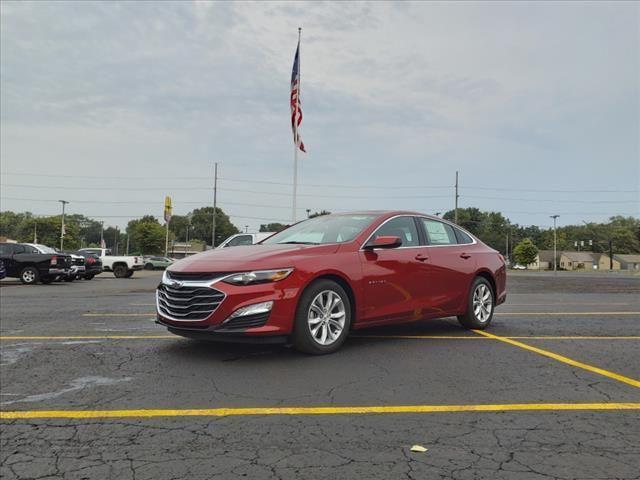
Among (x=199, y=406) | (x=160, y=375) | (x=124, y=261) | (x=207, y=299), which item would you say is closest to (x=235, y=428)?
(x=199, y=406)

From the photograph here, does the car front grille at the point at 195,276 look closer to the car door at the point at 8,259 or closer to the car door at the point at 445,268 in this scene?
the car door at the point at 445,268

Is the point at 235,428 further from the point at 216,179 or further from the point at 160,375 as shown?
the point at 216,179

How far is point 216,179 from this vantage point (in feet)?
224

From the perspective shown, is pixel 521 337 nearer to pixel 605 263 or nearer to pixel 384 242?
pixel 384 242

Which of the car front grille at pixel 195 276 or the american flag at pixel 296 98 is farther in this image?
the american flag at pixel 296 98

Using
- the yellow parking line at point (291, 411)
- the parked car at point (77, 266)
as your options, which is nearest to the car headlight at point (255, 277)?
the yellow parking line at point (291, 411)

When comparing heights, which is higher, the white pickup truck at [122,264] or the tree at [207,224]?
the tree at [207,224]

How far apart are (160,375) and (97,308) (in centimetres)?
663

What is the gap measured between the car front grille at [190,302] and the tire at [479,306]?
12.1ft

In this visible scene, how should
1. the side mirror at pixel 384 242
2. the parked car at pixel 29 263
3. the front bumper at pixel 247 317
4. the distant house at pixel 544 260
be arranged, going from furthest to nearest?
the distant house at pixel 544 260 → the parked car at pixel 29 263 → the side mirror at pixel 384 242 → the front bumper at pixel 247 317

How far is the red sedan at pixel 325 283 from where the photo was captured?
5.08m

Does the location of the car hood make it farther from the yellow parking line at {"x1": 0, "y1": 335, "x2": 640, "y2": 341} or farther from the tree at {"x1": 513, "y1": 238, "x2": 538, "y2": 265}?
the tree at {"x1": 513, "y1": 238, "x2": 538, "y2": 265}

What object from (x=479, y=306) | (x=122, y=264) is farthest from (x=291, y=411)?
(x=122, y=264)

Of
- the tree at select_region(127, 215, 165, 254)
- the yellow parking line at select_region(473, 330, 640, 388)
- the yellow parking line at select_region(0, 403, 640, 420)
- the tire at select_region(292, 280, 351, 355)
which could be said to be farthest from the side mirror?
the tree at select_region(127, 215, 165, 254)
